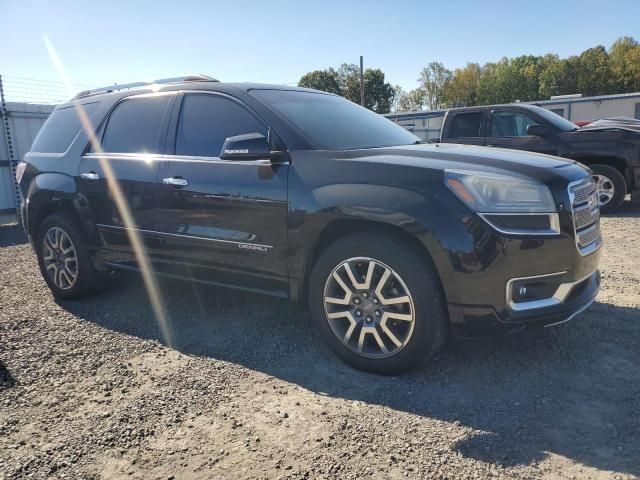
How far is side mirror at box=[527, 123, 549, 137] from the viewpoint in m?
8.41

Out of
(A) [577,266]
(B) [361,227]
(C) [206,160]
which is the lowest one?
(A) [577,266]

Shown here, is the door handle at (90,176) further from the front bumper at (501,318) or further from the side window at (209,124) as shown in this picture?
the front bumper at (501,318)

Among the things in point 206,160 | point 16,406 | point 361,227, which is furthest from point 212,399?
point 206,160

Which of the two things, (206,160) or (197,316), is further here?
(197,316)

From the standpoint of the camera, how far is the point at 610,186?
8.36 metres

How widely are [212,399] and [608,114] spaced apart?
2996 cm

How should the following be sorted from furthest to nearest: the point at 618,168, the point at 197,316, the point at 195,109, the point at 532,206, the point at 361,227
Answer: the point at 618,168, the point at 197,316, the point at 195,109, the point at 361,227, the point at 532,206

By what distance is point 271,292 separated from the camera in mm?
3588

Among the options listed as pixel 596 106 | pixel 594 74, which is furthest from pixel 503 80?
pixel 596 106

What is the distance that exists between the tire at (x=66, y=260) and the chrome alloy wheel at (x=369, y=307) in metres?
2.66

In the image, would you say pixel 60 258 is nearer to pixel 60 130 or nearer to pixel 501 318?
pixel 60 130

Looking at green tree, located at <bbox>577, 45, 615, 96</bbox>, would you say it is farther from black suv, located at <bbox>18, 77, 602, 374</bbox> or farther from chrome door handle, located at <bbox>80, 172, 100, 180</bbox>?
chrome door handle, located at <bbox>80, 172, 100, 180</bbox>

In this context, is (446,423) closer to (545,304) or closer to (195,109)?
(545,304)

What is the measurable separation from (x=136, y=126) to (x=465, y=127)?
6735 millimetres
